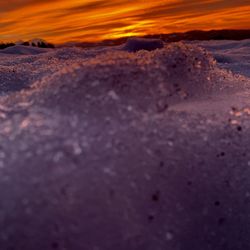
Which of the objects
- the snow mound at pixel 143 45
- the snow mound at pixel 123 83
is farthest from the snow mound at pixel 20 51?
the snow mound at pixel 123 83

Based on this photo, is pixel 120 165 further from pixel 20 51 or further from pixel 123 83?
pixel 20 51

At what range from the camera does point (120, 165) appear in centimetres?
71

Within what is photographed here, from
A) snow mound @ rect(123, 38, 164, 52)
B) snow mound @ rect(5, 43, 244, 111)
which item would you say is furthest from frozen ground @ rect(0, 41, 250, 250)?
snow mound @ rect(123, 38, 164, 52)

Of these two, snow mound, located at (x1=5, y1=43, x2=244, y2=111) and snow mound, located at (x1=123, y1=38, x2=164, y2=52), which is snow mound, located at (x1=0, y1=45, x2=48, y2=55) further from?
snow mound, located at (x1=5, y1=43, x2=244, y2=111)

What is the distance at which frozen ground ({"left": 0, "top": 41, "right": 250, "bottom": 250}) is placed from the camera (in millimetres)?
661

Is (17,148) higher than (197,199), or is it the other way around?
(17,148)

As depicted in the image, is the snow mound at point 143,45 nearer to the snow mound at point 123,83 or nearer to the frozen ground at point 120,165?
the snow mound at point 123,83

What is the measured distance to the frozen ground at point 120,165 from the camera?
2.17 feet

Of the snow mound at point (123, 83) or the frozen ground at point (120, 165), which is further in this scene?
the snow mound at point (123, 83)

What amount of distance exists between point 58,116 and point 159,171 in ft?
0.63

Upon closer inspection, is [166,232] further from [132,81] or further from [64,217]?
[132,81]

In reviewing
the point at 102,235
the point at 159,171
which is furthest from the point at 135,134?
the point at 102,235

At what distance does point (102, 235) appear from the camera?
0.69 m

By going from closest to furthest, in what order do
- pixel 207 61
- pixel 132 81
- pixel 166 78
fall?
pixel 132 81 < pixel 166 78 < pixel 207 61
